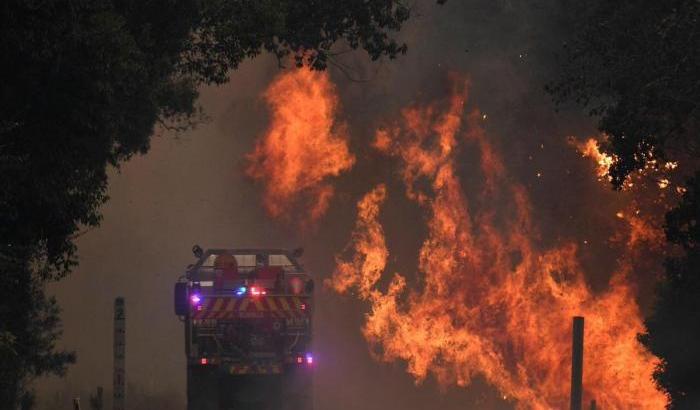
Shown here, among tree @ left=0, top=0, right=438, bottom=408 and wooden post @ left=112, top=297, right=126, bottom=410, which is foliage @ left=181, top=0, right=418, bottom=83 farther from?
wooden post @ left=112, top=297, right=126, bottom=410

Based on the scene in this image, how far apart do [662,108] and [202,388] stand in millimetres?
9627

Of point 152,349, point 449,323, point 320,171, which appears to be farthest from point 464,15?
point 152,349

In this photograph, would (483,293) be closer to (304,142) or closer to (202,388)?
(304,142)

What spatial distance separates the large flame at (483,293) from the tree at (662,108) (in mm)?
8343

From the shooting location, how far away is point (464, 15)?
39.4 m

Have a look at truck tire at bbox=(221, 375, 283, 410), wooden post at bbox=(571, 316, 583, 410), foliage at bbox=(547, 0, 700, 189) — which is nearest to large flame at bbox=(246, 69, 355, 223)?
truck tire at bbox=(221, 375, 283, 410)

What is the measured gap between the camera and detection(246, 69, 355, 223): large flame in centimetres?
3672

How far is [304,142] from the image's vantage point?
1444 inches

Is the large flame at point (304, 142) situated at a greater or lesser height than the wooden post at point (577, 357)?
greater

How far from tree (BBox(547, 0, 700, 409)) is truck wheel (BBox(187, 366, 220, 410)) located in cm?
810

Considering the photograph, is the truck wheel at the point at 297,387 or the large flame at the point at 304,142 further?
the large flame at the point at 304,142

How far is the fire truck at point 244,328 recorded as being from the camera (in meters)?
23.0

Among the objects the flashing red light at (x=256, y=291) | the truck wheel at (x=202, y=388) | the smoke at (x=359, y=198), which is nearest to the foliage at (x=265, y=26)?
the flashing red light at (x=256, y=291)

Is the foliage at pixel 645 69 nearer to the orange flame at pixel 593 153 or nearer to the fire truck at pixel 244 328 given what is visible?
the fire truck at pixel 244 328
